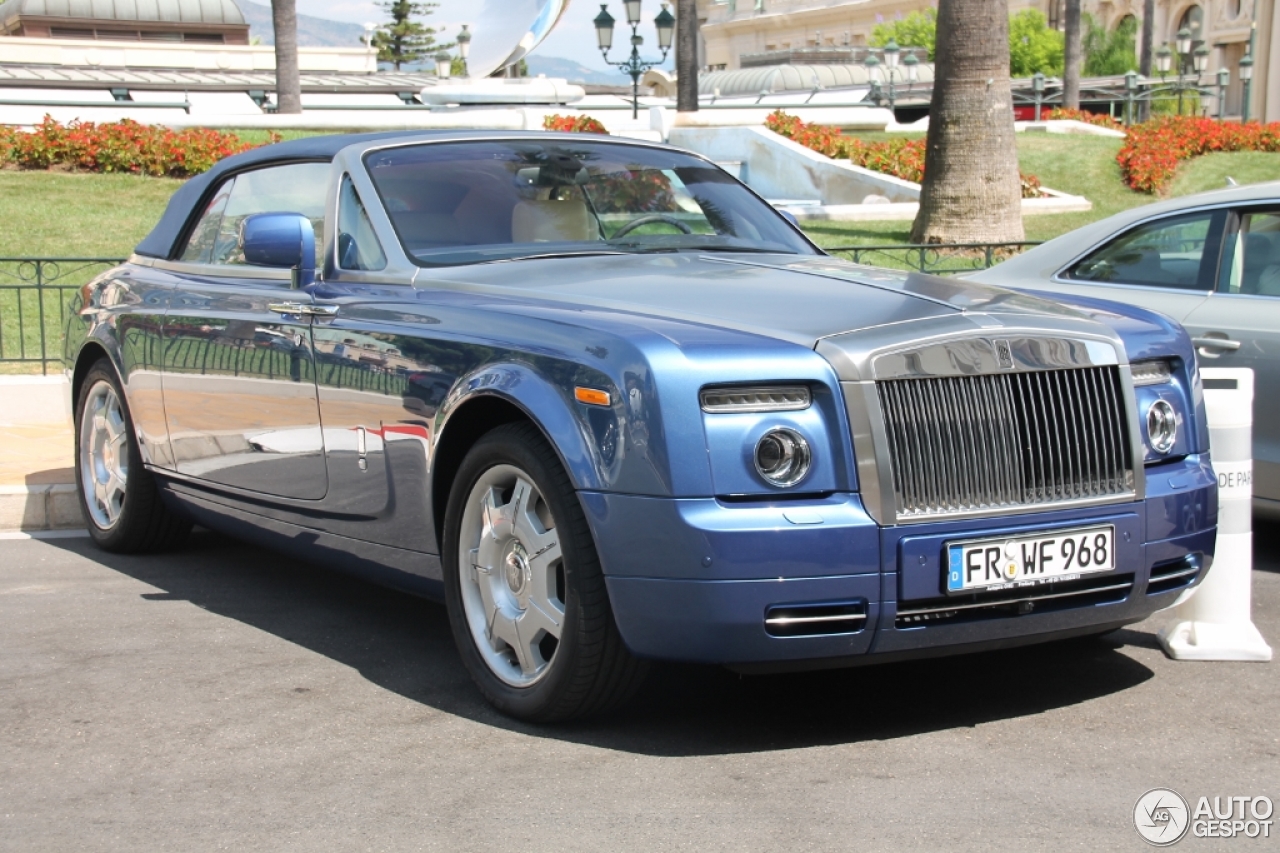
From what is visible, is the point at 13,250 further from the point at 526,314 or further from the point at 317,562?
the point at 526,314

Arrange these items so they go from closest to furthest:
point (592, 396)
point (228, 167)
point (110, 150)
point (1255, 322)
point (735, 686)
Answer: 1. point (592, 396)
2. point (735, 686)
3. point (1255, 322)
4. point (228, 167)
5. point (110, 150)

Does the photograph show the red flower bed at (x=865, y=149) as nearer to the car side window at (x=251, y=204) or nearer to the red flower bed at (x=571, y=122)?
the red flower bed at (x=571, y=122)

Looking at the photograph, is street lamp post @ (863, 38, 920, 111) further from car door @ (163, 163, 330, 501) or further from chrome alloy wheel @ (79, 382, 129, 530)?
car door @ (163, 163, 330, 501)

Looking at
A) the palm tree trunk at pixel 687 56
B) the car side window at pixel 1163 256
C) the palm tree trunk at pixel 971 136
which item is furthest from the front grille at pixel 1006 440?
the palm tree trunk at pixel 687 56

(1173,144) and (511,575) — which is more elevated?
(1173,144)

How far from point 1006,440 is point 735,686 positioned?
1.25 meters

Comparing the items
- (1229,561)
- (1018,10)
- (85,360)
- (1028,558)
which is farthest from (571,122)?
(1018,10)

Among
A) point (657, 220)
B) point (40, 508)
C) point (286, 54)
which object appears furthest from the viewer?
point (286, 54)

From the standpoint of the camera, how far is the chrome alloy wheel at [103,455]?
716cm

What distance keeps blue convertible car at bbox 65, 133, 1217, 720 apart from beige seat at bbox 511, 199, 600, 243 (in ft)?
0.04

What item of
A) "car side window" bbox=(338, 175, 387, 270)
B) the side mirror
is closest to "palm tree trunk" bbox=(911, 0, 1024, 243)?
"car side window" bbox=(338, 175, 387, 270)

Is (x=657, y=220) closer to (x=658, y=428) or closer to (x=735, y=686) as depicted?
(x=735, y=686)

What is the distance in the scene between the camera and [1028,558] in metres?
4.29

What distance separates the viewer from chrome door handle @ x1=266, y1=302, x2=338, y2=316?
17.9 feet
